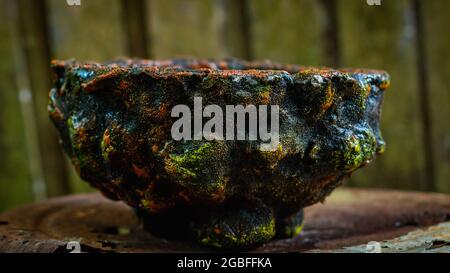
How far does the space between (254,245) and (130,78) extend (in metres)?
0.58

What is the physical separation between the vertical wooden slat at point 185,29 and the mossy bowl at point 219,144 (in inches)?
57.5

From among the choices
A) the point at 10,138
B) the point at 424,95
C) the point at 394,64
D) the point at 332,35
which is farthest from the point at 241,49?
the point at 10,138

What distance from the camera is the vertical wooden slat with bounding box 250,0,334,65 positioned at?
288 cm

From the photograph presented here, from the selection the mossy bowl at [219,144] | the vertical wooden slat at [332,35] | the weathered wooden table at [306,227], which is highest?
the vertical wooden slat at [332,35]

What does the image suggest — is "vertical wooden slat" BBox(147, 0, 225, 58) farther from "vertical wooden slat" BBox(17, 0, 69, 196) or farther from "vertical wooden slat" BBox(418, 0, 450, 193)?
"vertical wooden slat" BBox(418, 0, 450, 193)

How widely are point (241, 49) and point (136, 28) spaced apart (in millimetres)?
600

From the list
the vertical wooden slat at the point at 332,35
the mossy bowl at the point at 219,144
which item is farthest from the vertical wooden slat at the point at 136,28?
the mossy bowl at the point at 219,144

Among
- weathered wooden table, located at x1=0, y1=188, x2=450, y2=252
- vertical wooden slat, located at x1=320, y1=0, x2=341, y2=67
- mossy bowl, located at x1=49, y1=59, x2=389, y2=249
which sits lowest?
weathered wooden table, located at x1=0, y1=188, x2=450, y2=252

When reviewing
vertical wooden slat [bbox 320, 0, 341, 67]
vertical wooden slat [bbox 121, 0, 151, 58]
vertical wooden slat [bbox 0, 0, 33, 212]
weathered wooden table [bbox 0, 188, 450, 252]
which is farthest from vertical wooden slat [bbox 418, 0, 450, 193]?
vertical wooden slat [bbox 0, 0, 33, 212]

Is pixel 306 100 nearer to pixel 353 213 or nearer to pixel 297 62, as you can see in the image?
pixel 353 213

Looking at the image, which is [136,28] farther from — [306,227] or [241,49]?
[306,227]

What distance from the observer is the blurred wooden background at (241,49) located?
2.81 meters

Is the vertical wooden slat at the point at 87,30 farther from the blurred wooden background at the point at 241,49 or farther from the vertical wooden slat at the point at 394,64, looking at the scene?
the vertical wooden slat at the point at 394,64
